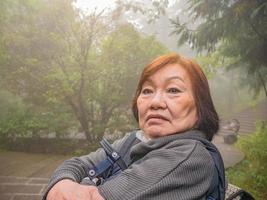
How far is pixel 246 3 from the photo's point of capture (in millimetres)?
5406

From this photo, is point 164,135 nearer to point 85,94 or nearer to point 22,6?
point 85,94

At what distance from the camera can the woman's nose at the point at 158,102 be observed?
1.32m

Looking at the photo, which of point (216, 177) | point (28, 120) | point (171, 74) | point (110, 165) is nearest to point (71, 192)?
point (110, 165)

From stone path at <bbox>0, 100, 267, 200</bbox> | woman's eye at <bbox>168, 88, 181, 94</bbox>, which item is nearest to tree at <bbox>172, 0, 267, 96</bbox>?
stone path at <bbox>0, 100, 267, 200</bbox>

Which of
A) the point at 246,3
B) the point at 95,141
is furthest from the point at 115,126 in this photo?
the point at 246,3

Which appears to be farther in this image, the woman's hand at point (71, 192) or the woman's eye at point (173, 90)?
the woman's eye at point (173, 90)

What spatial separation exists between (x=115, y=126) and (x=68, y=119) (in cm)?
147

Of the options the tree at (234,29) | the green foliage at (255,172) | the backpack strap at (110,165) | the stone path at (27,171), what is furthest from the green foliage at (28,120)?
the backpack strap at (110,165)

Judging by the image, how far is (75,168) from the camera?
1.43m

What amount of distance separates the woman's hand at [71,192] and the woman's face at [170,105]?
1.26ft

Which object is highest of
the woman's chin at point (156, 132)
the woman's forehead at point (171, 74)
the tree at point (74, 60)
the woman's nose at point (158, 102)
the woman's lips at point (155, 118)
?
the woman's forehead at point (171, 74)

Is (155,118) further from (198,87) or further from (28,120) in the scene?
(28,120)

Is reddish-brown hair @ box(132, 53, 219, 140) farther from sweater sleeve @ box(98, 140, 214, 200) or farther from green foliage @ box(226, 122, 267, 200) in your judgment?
green foliage @ box(226, 122, 267, 200)

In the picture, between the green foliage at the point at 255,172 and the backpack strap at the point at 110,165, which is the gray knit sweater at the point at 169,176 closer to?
the backpack strap at the point at 110,165
